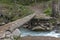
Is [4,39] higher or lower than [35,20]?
higher

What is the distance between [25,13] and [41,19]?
6.90ft

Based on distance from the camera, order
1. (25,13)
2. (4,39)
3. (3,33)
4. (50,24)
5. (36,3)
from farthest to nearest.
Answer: (36,3) < (25,13) < (50,24) < (3,33) < (4,39)

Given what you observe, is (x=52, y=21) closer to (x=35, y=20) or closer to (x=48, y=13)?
(x=35, y=20)

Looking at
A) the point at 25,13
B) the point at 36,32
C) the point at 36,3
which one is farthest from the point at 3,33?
the point at 36,3

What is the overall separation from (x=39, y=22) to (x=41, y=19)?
339 millimetres

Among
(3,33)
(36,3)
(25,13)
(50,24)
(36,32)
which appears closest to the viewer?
(3,33)

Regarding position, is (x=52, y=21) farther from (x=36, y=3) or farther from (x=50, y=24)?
(x=36, y=3)

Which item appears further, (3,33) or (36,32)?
(36,32)

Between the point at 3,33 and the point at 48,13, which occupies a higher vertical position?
the point at 3,33

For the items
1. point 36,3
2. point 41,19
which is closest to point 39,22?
point 41,19

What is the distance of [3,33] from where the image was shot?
9.59 metres

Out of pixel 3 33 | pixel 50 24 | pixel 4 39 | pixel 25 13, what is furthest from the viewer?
pixel 25 13

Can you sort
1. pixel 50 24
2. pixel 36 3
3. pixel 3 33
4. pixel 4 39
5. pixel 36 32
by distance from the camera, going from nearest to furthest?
pixel 4 39 → pixel 3 33 → pixel 36 32 → pixel 50 24 → pixel 36 3

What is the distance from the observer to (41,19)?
18109 millimetres
